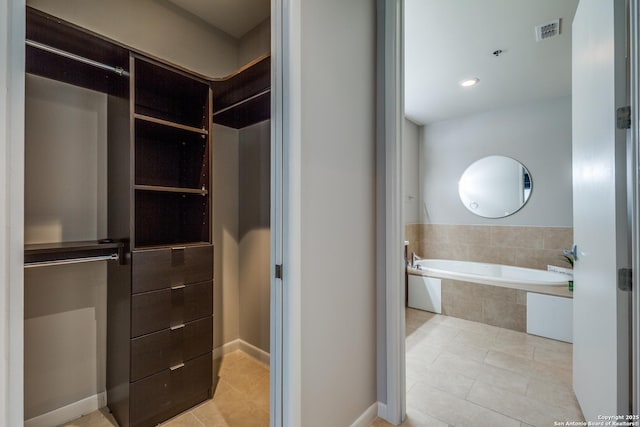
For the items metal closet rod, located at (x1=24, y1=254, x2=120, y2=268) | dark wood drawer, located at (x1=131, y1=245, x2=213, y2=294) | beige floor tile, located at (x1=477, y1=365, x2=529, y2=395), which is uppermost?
metal closet rod, located at (x1=24, y1=254, x2=120, y2=268)

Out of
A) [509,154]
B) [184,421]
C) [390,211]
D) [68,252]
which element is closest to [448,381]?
[390,211]

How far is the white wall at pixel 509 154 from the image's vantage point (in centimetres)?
357

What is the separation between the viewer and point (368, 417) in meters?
1.59

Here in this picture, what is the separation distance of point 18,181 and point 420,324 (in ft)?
11.1

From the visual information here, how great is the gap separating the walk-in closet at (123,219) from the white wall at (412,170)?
2.79 m

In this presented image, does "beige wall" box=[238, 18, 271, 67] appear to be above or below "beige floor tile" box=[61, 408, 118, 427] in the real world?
above

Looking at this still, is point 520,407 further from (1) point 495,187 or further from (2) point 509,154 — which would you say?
(2) point 509,154

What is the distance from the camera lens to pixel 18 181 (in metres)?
0.60

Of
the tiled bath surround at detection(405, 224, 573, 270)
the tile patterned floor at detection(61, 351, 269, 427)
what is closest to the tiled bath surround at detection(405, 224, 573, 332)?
the tiled bath surround at detection(405, 224, 573, 270)

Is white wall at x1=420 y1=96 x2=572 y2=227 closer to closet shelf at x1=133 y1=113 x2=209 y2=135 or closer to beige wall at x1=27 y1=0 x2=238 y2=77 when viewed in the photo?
beige wall at x1=27 y1=0 x2=238 y2=77

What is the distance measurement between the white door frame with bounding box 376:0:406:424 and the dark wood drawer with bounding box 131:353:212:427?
1117 mm

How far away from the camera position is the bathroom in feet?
6.63

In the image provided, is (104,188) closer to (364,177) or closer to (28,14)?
(28,14)

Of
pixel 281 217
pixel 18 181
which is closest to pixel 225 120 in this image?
pixel 281 217
